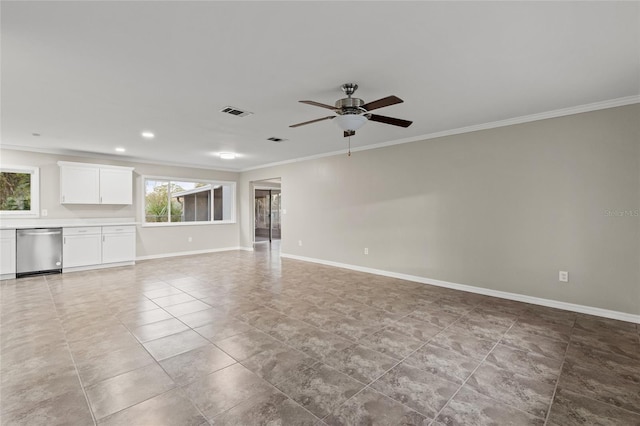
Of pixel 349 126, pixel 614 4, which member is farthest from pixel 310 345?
pixel 614 4

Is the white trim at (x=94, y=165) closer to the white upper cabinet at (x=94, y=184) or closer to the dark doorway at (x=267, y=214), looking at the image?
the white upper cabinet at (x=94, y=184)

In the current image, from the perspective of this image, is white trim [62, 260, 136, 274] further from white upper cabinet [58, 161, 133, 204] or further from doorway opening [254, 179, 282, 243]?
doorway opening [254, 179, 282, 243]

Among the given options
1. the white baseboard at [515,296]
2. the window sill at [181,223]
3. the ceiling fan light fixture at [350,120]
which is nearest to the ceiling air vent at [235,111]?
the ceiling fan light fixture at [350,120]

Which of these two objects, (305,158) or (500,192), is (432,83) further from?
(305,158)

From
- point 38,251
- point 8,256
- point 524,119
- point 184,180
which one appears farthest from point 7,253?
point 524,119

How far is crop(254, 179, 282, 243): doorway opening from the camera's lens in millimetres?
10883

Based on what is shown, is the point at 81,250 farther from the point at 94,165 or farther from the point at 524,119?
the point at 524,119

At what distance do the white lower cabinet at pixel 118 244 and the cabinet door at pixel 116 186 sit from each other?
70cm

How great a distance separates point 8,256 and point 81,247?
3.23 feet

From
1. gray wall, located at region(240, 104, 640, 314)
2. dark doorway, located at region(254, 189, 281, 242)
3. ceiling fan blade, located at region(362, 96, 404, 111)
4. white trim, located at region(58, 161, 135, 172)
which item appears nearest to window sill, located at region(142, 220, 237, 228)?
white trim, located at region(58, 161, 135, 172)

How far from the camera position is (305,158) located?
6832 millimetres

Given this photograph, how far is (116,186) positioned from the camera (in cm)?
641

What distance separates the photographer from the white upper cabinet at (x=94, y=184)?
5.82m

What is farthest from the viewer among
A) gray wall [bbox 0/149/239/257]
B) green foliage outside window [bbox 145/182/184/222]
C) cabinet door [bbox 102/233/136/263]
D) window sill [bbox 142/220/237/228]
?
green foliage outside window [bbox 145/182/184/222]
